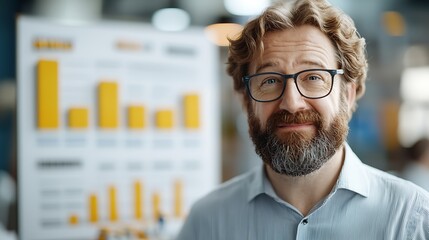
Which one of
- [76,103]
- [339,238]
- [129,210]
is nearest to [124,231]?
[129,210]

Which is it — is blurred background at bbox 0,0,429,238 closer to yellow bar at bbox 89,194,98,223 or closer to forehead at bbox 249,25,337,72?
yellow bar at bbox 89,194,98,223

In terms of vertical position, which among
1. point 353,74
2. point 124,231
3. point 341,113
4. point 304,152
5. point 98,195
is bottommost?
point 124,231

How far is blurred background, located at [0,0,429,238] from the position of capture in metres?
5.14

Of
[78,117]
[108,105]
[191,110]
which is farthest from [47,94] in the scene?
[191,110]

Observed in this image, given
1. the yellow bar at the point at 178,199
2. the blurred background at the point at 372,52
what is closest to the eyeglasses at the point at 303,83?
the yellow bar at the point at 178,199

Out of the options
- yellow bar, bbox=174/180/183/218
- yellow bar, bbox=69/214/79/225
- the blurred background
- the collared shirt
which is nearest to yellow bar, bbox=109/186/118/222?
yellow bar, bbox=69/214/79/225

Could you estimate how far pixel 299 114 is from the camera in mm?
1521

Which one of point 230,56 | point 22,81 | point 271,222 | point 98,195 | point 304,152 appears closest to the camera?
point 304,152

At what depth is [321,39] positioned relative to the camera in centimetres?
160

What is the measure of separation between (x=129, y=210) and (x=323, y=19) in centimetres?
149

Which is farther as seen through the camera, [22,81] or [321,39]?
[22,81]

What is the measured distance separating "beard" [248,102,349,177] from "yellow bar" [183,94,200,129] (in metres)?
1.18

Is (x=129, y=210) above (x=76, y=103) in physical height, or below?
below

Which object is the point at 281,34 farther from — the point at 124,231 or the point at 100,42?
the point at 124,231
